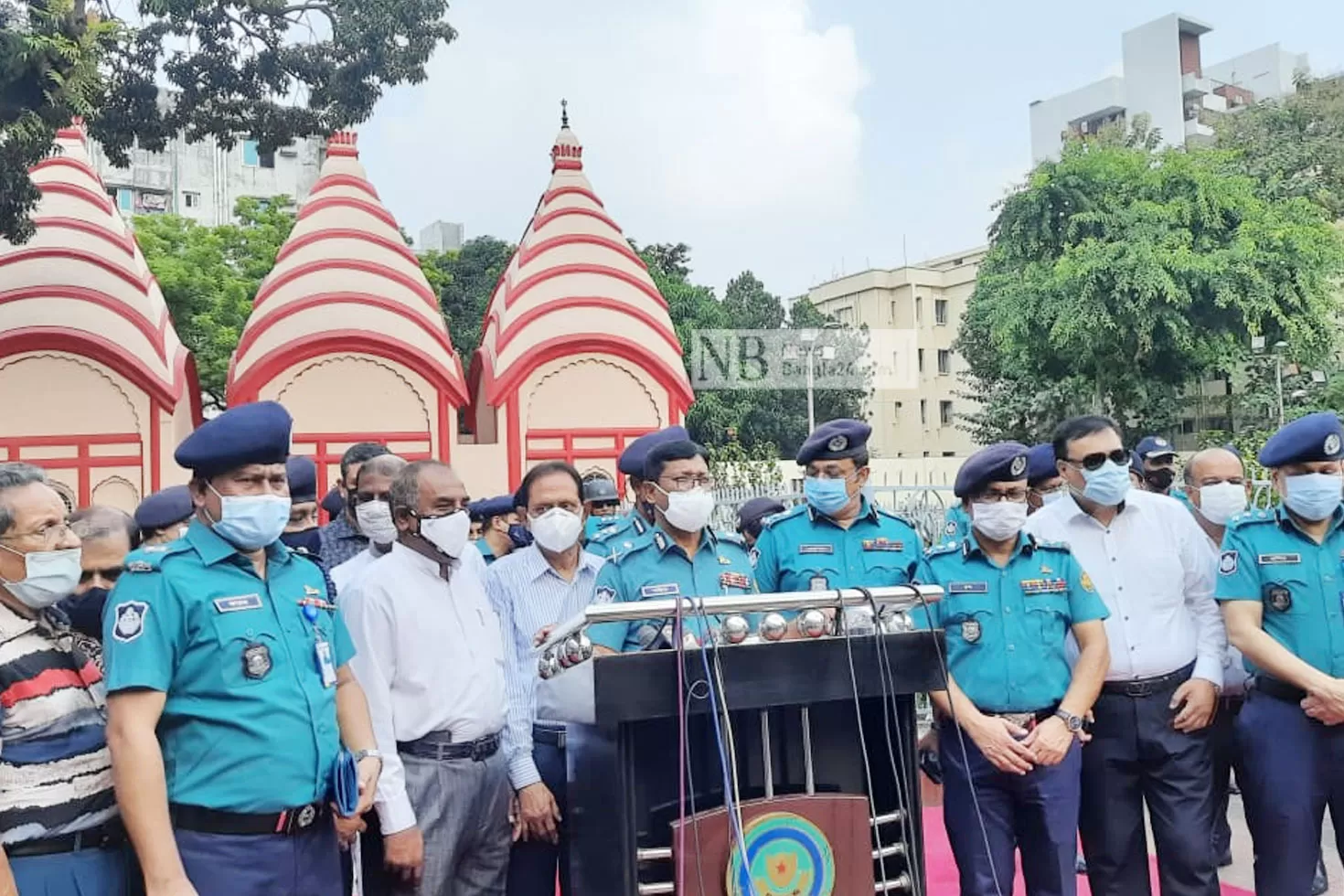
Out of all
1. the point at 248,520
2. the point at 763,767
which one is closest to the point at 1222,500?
the point at 763,767

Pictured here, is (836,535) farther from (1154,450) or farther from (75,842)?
(1154,450)

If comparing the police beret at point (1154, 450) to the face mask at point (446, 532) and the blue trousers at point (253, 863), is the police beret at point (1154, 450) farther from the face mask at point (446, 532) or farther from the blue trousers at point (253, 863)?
the blue trousers at point (253, 863)

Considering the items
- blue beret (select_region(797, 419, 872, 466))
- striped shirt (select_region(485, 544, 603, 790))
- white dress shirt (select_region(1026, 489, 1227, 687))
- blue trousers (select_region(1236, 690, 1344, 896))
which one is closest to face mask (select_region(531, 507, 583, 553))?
striped shirt (select_region(485, 544, 603, 790))

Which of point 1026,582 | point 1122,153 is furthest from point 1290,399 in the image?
point 1026,582

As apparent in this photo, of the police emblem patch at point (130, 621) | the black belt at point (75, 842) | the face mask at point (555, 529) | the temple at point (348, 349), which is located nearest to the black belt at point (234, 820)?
the black belt at point (75, 842)

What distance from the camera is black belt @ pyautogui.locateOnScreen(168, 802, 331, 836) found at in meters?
2.49

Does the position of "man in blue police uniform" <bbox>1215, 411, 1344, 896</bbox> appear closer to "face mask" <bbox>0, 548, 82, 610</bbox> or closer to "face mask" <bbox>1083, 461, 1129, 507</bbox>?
"face mask" <bbox>1083, 461, 1129, 507</bbox>

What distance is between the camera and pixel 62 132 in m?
13.8

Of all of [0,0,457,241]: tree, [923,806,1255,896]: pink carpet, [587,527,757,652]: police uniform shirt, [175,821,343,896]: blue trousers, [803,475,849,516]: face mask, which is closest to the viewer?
[175,821,343,896]: blue trousers

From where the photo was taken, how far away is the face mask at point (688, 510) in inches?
136

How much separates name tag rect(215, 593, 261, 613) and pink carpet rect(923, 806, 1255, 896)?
2.74 metres

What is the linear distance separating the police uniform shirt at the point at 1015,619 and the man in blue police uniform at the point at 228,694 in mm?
1833

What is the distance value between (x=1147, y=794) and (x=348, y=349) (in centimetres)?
1065

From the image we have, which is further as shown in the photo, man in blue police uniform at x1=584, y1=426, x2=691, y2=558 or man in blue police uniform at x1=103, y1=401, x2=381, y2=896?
man in blue police uniform at x1=584, y1=426, x2=691, y2=558
